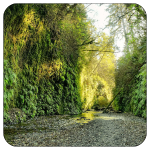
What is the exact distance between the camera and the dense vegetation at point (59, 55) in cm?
482

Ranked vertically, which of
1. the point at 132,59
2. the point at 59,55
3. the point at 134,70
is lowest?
the point at 134,70

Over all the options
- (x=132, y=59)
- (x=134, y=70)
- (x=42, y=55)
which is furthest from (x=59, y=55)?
(x=134, y=70)

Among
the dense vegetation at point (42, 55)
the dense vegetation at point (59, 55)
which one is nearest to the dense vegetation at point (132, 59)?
the dense vegetation at point (59, 55)

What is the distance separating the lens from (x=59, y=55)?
7.74 m

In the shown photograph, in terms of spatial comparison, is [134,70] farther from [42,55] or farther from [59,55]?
[42,55]

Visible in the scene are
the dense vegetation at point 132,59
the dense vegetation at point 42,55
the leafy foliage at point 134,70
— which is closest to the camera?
the dense vegetation at point 42,55

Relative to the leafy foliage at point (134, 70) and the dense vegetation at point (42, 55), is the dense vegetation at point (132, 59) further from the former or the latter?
the dense vegetation at point (42, 55)

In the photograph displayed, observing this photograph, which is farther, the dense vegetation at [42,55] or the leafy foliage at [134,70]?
the leafy foliage at [134,70]

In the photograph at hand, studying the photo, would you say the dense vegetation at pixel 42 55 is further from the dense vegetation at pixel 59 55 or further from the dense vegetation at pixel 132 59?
the dense vegetation at pixel 132 59

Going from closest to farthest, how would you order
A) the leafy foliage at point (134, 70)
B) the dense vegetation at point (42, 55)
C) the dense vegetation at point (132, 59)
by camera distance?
the dense vegetation at point (42, 55)
the dense vegetation at point (132, 59)
the leafy foliage at point (134, 70)

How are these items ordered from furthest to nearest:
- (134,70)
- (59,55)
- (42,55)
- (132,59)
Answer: (134,70) < (132,59) < (59,55) < (42,55)

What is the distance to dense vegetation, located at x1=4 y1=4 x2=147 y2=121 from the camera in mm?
4824

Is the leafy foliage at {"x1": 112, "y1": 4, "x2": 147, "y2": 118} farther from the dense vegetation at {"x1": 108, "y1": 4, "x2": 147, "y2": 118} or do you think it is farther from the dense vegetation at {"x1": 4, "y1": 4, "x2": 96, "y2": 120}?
the dense vegetation at {"x1": 4, "y1": 4, "x2": 96, "y2": 120}

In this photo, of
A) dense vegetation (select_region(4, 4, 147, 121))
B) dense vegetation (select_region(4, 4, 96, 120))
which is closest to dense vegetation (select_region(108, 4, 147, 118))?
dense vegetation (select_region(4, 4, 147, 121))
